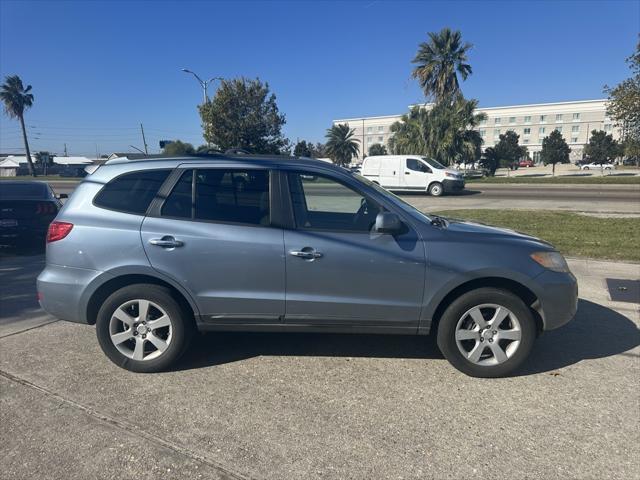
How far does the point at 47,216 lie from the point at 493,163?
157 feet

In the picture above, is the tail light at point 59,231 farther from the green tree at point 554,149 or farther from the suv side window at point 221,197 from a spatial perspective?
the green tree at point 554,149

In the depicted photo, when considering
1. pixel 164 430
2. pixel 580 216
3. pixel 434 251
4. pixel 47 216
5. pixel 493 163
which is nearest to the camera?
pixel 164 430

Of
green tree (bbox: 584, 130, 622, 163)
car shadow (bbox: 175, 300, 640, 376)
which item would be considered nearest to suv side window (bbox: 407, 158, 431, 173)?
car shadow (bbox: 175, 300, 640, 376)

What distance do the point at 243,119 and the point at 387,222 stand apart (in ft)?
94.0

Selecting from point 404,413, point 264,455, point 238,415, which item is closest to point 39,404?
point 238,415

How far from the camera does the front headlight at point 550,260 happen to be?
11.5 feet

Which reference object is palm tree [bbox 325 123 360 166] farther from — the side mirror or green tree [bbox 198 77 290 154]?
the side mirror

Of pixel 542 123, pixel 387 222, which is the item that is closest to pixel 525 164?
pixel 542 123

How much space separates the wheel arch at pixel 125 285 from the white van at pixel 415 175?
1981cm

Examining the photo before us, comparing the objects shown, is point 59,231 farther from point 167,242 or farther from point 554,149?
point 554,149

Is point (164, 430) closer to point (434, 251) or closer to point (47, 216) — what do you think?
point (434, 251)

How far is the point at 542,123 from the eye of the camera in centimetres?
10725

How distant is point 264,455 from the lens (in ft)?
8.55

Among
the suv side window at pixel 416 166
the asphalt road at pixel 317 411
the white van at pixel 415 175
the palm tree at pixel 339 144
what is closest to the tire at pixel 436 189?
the white van at pixel 415 175
